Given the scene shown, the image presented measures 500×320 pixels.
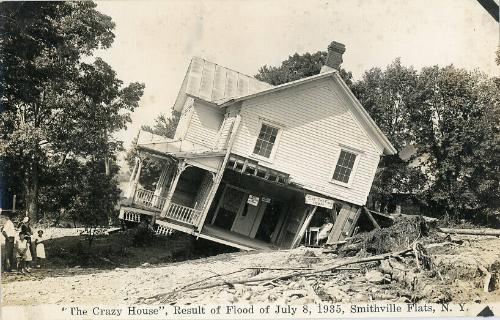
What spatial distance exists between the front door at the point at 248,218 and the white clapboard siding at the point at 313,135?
3.23 m

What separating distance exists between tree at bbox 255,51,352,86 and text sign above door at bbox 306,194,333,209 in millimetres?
21261

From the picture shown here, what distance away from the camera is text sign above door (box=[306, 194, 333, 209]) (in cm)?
1886

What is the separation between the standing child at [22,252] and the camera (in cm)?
1341

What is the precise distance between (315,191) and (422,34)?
309 inches

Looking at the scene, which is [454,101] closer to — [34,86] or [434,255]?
[434,255]

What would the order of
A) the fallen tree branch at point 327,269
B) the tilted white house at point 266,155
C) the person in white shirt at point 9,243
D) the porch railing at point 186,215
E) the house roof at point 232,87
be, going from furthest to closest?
the house roof at point 232,87
the tilted white house at point 266,155
the porch railing at point 186,215
the person in white shirt at point 9,243
the fallen tree branch at point 327,269

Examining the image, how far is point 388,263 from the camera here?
12.0 metres

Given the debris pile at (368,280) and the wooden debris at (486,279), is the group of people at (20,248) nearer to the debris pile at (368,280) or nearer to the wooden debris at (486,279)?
the debris pile at (368,280)

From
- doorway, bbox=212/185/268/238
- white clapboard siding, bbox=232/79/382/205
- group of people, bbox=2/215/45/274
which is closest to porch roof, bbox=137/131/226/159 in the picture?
white clapboard siding, bbox=232/79/382/205

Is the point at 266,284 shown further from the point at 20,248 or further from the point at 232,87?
the point at 232,87

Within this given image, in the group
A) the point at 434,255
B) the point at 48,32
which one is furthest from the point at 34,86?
the point at 434,255

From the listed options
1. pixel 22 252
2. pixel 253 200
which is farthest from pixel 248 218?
pixel 22 252

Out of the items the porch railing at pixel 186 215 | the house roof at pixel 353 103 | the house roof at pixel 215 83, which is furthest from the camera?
the house roof at pixel 215 83

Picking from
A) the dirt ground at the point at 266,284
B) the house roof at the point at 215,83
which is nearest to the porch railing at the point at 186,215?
the dirt ground at the point at 266,284
